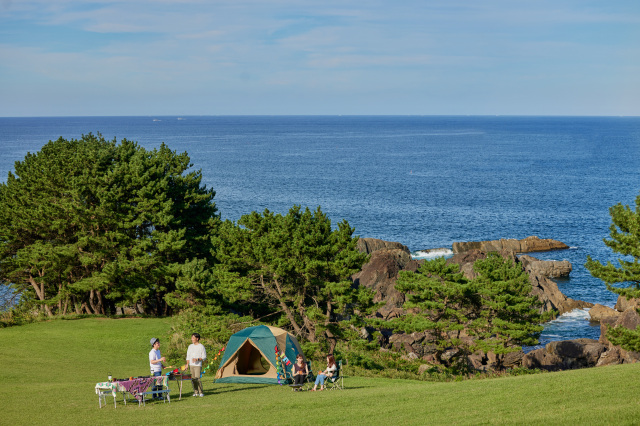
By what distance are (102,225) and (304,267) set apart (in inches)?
675

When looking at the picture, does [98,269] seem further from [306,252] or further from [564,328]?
[564,328]

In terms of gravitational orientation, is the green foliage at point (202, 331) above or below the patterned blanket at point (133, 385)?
below

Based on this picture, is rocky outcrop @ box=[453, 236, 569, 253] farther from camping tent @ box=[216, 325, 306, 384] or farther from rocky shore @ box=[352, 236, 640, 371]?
camping tent @ box=[216, 325, 306, 384]

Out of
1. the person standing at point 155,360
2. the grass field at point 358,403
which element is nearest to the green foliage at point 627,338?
the grass field at point 358,403

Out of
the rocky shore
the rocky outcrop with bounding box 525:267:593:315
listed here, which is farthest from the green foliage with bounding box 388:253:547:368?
the rocky outcrop with bounding box 525:267:593:315

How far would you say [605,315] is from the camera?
151ft

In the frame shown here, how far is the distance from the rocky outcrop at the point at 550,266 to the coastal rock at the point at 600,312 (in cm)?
921

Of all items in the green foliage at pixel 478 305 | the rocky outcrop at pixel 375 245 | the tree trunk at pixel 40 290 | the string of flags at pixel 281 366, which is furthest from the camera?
the rocky outcrop at pixel 375 245

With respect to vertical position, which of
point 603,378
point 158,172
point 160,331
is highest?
point 158,172

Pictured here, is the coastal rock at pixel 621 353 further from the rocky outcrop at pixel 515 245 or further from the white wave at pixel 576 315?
the rocky outcrop at pixel 515 245

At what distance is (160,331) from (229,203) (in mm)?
53161

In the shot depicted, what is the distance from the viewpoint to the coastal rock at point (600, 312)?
151 ft

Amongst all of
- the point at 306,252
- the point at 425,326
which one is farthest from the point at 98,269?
the point at 425,326

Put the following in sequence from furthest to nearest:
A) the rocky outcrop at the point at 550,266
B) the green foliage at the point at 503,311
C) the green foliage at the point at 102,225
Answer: the rocky outcrop at the point at 550,266
the green foliage at the point at 102,225
the green foliage at the point at 503,311
